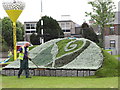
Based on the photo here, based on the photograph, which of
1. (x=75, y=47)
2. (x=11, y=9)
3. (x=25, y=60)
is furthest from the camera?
(x=11, y=9)

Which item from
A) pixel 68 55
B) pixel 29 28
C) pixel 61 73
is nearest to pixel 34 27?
pixel 29 28

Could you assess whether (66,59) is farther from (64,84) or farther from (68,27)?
(68,27)

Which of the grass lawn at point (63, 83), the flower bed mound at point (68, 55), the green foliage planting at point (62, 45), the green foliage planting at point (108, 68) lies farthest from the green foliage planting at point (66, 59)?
the grass lawn at point (63, 83)

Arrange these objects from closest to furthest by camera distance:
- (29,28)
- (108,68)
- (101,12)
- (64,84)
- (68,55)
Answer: (64,84) → (108,68) → (68,55) → (101,12) → (29,28)

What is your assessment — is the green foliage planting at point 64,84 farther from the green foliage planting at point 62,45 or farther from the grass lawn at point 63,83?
the green foliage planting at point 62,45

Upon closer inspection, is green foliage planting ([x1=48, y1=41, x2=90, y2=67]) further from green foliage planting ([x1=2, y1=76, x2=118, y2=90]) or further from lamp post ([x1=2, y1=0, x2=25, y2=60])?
lamp post ([x1=2, y1=0, x2=25, y2=60])

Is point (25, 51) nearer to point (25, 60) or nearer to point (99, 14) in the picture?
point (25, 60)

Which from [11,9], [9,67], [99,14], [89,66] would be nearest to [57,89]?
[89,66]

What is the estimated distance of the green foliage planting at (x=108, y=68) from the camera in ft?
52.1

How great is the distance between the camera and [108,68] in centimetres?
1642

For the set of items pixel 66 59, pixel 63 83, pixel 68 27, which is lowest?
pixel 63 83

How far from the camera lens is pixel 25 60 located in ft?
51.1

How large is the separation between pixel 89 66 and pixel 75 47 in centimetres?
185

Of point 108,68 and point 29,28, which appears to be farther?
point 29,28
